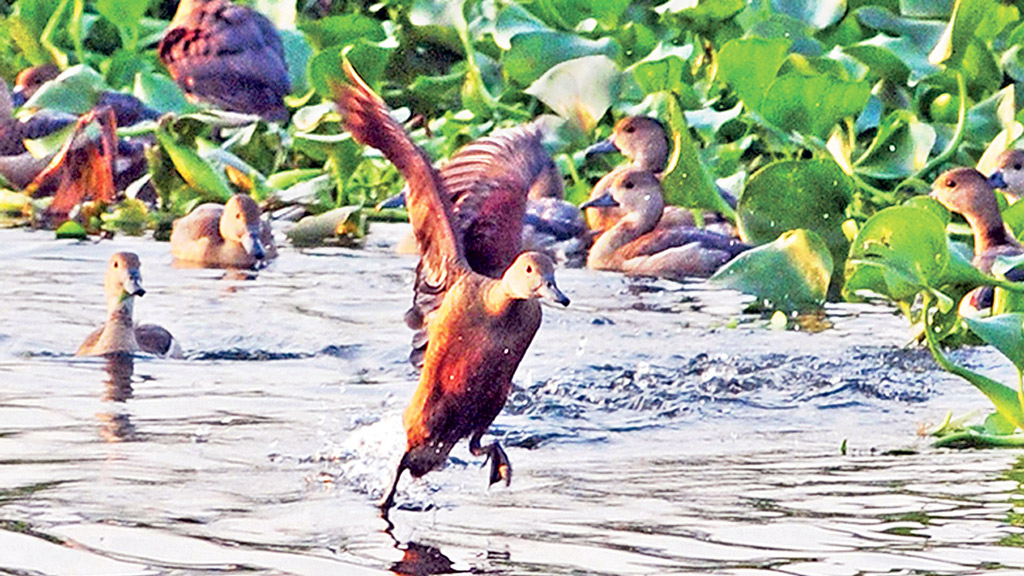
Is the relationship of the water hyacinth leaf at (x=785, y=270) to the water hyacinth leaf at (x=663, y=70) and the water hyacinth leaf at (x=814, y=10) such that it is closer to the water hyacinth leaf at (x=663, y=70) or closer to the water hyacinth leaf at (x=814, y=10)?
the water hyacinth leaf at (x=663, y=70)

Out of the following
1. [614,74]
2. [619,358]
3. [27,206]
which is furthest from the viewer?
[27,206]

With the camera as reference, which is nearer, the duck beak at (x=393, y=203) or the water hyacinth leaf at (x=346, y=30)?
the duck beak at (x=393, y=203)

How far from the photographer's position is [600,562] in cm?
523

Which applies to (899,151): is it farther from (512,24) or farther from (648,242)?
(512,24)

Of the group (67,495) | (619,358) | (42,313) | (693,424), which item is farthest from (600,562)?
(42,313)

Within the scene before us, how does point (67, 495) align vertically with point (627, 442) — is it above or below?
above

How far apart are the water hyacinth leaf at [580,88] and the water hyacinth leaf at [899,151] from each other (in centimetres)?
151

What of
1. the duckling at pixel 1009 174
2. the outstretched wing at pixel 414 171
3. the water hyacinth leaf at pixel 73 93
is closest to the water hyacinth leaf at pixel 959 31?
the duckling at pixel 1009 174

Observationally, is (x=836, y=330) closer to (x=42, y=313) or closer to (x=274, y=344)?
(x=274, y=344)

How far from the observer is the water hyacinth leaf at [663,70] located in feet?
37.0

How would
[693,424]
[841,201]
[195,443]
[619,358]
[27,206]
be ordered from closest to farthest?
1. [195,443]
2. [693,424]
3. [619,358]
4. [841,201]
5. [27,206]

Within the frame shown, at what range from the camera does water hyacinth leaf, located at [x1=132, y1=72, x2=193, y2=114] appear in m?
13.2

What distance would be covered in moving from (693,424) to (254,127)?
5.92 meters

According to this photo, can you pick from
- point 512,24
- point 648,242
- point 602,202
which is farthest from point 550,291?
point 512,24
